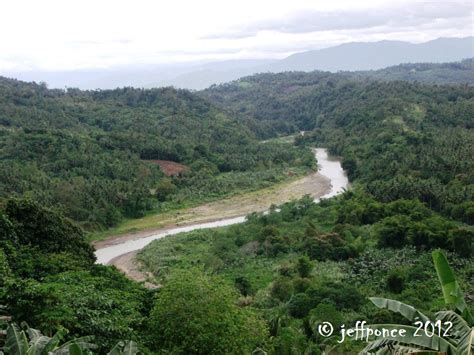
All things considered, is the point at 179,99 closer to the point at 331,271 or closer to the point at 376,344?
the point at 331,271

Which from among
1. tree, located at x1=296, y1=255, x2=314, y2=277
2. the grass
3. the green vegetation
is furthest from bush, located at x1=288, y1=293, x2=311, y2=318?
the grass

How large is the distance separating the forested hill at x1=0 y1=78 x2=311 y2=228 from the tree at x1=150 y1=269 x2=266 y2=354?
28.6 m

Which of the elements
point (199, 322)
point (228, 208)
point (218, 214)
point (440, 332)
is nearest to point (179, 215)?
point (218, 214)

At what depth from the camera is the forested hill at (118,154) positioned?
47.9 meters

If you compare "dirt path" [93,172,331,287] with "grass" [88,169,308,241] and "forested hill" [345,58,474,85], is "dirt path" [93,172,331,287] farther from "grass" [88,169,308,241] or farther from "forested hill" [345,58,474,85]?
"forested hill" [345,58,474,85]

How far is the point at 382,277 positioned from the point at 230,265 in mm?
10195

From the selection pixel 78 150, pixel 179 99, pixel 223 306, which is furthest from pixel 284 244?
pixel 179 99

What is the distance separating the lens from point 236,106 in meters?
141

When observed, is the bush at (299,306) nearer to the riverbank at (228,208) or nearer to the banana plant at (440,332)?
the banana plant at (440,332)

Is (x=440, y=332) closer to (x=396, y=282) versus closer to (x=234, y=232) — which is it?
(x=396, y=282)

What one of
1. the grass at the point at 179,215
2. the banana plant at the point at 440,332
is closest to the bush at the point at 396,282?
the banana plant at the point at 440,332

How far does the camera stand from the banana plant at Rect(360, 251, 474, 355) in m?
8.21

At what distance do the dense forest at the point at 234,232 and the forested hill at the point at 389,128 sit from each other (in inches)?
11.1

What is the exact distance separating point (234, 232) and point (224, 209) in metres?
13.1
